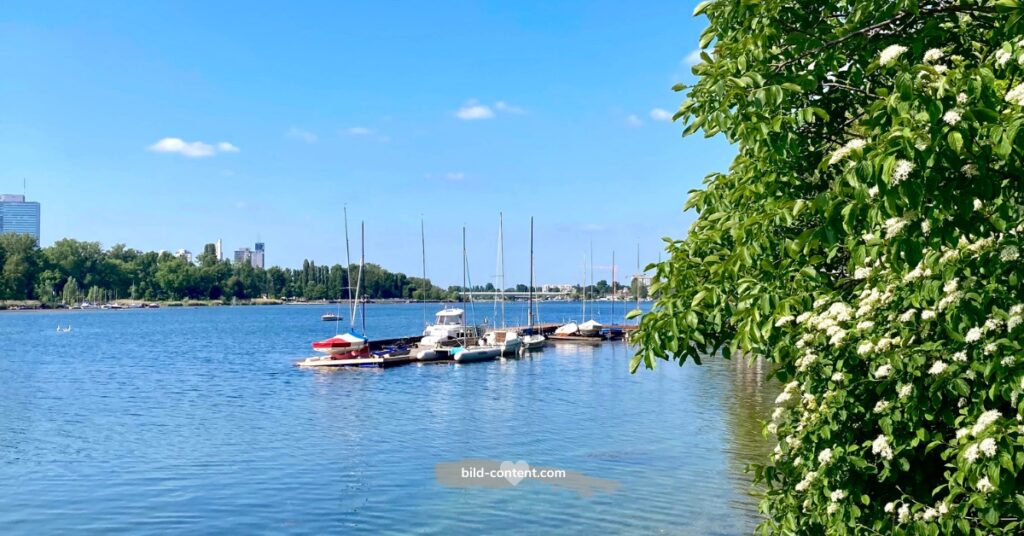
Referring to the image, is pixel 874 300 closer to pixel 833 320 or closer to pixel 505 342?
pixel 833 320

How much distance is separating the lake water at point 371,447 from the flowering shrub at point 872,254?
1186 centimetres

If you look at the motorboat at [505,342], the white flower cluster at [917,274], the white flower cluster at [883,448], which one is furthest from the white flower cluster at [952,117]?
the motorboat at [505,342]

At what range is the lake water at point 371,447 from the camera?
20656 mm

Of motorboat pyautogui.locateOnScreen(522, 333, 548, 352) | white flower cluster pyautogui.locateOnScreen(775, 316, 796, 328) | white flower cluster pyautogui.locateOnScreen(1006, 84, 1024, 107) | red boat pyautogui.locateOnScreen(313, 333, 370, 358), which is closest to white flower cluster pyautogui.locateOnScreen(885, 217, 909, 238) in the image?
white flower cluster pyautogui.locateOnScreen(1006, 84, 1024, 107)

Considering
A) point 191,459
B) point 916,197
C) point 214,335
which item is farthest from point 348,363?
point 214,335

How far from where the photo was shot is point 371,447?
101ft

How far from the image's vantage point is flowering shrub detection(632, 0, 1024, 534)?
4.68 meters

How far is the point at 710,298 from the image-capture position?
735cm

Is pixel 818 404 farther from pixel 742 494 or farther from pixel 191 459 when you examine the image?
pixel 191 459

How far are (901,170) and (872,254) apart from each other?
3.07 ft

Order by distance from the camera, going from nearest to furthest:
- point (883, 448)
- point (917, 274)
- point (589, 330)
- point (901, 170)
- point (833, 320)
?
point (901, 170), point (917, 274), point (883, 448), point (833, 320), point (589, 330)

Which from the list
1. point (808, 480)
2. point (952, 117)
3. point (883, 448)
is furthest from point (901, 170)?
point (808, 480)

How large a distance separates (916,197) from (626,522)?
1642 cm

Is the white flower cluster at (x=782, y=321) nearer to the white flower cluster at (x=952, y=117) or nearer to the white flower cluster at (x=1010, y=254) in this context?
the white flower cluster at (x=1010, y=254)
